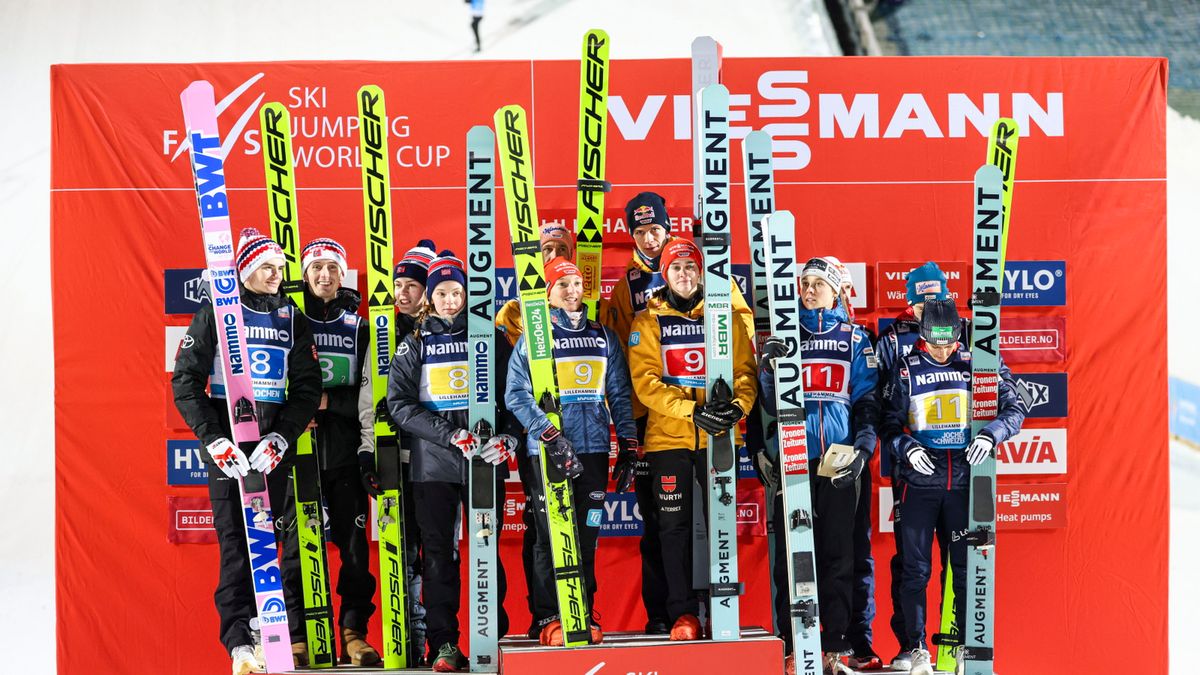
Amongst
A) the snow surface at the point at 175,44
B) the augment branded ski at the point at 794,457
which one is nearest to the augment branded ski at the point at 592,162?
the augment branded ski at the point at 794,457

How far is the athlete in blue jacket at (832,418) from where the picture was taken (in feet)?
14.6

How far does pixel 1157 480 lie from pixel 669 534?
117 inches

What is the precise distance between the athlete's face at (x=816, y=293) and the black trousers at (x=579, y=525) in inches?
43.8

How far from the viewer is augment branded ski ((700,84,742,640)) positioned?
4.21 metres

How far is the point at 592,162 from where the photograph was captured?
15.4ft

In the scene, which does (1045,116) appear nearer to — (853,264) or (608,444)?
(853,264)

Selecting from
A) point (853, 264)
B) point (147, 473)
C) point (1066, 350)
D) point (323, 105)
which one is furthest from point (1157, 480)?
point (147, 473)

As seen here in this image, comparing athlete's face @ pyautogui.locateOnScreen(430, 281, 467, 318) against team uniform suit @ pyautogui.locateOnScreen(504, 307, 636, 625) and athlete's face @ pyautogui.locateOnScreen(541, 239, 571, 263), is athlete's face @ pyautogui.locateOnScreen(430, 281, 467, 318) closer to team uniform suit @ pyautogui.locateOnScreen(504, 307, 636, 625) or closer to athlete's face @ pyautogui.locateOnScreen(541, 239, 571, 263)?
team uniform suit @ pyautogui.locateOnScreen(504, 307, 636, 625)

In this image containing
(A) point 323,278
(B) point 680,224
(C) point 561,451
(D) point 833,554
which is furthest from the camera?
(B) point 680,224

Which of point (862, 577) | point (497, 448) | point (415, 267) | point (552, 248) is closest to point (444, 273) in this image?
point (415, 267)

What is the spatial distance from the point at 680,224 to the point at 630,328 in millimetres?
1040

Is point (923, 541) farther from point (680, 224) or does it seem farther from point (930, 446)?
point (680, 224)

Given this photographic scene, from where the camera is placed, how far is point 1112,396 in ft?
18.2

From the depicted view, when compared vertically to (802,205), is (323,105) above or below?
above
